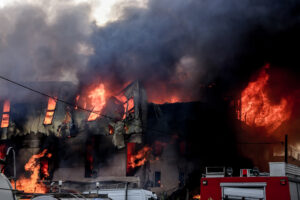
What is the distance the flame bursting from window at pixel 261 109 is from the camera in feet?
108

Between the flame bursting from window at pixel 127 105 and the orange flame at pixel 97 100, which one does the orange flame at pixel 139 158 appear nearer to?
the flame bursting from window at pixel 127 105

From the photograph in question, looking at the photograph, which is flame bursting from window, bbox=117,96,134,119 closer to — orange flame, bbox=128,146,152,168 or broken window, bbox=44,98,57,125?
orange flame, bbox=128,146,152,168

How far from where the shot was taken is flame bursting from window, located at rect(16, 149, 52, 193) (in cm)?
3038

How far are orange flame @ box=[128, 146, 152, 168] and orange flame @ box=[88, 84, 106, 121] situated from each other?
563cm

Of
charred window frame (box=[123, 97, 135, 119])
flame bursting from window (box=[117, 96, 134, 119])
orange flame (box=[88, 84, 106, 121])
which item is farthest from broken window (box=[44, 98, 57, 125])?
charred window frame (box=[123, 97, 135, 119])

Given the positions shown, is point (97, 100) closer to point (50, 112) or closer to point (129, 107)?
point (129, 107)

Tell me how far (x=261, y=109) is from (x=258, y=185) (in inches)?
957

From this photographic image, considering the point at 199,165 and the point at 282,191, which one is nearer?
the point at 282,191

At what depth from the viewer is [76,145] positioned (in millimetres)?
31422

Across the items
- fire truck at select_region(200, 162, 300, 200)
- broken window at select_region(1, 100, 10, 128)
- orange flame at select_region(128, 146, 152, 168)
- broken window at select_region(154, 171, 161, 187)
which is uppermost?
broken window at select_region(1, 100, 10, 128)

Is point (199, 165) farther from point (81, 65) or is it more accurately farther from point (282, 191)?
point (282, 191)

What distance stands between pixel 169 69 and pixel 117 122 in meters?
9.11

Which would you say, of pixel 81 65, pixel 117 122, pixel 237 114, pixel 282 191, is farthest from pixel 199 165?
pixel 282 191

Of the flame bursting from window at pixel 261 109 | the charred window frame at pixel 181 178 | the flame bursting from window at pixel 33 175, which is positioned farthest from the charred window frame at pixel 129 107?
the flame bursting from window at pixel 261 109
